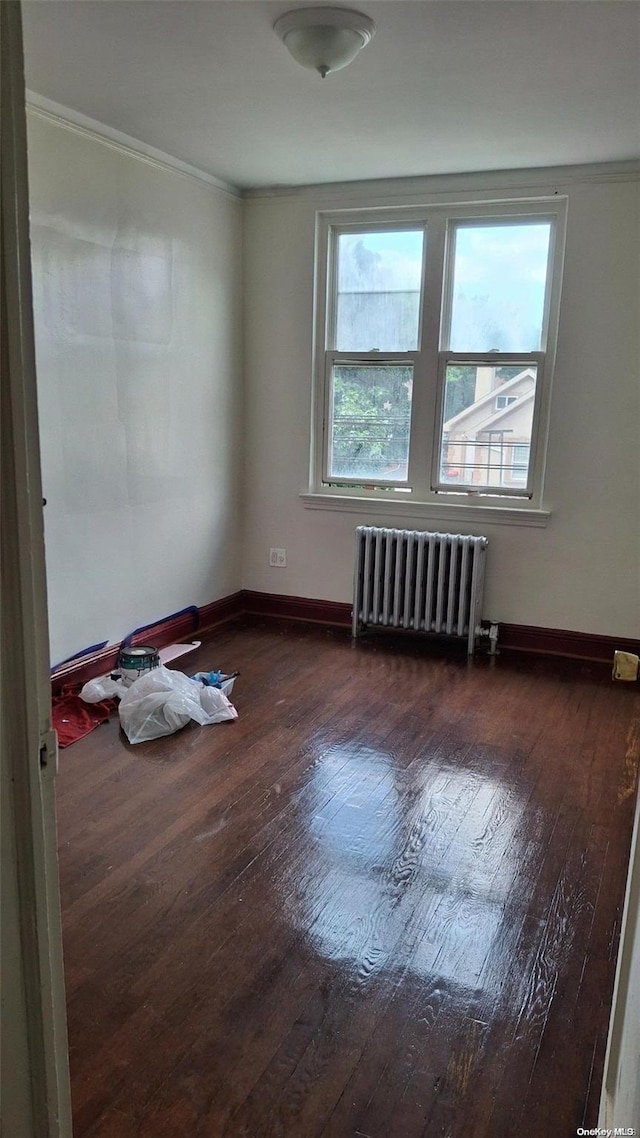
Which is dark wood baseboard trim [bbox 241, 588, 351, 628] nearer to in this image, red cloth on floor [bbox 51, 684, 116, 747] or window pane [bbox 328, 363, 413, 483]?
window pane [bbox 328, 363, 413, 483]

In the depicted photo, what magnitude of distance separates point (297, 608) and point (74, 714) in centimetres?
192

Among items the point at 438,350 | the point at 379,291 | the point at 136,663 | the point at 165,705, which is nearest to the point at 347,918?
the point at 165,705

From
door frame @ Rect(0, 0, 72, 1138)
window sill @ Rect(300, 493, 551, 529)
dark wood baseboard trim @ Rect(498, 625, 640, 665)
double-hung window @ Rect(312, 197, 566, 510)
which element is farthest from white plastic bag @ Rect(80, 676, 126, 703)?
door frame @ Rect(0, 0, 72, 1138)

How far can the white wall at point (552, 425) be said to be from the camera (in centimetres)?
406

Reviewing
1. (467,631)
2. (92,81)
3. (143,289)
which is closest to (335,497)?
(467,631)

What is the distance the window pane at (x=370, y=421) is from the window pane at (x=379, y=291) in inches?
6.0

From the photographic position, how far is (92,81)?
3.01m

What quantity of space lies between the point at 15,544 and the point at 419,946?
1.67 metres

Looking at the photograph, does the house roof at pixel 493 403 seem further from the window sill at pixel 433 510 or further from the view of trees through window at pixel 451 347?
the window sill at pixel 433 510

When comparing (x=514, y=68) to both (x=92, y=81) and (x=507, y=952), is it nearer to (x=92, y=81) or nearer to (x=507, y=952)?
(x=92, y=81)

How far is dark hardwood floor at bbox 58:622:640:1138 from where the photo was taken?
162 centimetres

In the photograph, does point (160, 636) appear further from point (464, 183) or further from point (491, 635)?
point (464, 183)

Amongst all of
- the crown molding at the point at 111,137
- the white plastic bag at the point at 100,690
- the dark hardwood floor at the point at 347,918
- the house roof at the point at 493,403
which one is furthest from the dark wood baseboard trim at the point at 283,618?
the crown molding at the point at 111,137

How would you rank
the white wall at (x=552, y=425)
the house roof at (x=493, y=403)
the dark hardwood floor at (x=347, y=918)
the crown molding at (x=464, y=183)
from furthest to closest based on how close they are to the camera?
the house roof at (x=493, y=403) → the white wall at (x=552, y=425) → the crown molding at (x=464, y=183) → the dark hardwood floor at (x=347, y=918)
